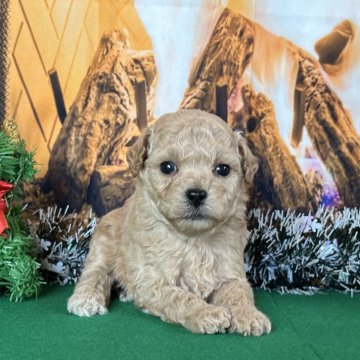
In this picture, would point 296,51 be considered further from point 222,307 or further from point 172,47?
point 222,307

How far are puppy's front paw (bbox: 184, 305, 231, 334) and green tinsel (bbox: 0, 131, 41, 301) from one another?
77 cm

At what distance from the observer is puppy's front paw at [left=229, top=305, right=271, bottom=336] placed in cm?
200

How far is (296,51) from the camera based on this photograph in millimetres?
2818

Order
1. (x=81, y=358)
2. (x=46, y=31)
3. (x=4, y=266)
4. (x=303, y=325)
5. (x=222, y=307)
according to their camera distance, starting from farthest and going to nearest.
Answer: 1. (x=46, y=31)
2. (x=4, y=266)
3. (x=303, y=325)
4. (x=222, y=307)
5. (x=81, y=358)

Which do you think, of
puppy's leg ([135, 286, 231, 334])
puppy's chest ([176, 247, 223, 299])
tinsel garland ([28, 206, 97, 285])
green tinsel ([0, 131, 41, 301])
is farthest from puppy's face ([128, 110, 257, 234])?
tinsel garland ([28, 206, 97, 285])

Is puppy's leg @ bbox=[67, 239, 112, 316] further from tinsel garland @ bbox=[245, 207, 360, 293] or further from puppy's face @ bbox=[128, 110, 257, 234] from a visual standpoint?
tinsel garland @ bbox=[245, 207, 360, 293]

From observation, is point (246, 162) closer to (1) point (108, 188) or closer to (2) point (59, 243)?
(1) point (108, 188)

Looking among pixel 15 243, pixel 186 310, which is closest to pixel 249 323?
pixel 186 310

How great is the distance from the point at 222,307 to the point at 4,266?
3.14 feet

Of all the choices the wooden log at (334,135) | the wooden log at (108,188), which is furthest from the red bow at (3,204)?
the wooden log at (334,135)

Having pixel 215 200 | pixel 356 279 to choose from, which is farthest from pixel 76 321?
pixel 356 279

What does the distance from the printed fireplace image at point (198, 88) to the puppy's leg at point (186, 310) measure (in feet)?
2.54

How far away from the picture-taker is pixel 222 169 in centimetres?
221

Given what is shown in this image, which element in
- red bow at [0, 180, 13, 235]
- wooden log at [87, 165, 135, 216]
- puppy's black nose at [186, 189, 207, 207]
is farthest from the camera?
wooden log at [87, 165, 135, 216]
